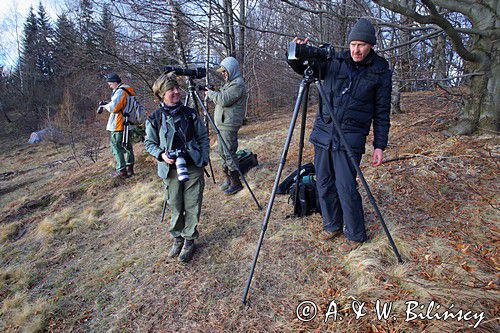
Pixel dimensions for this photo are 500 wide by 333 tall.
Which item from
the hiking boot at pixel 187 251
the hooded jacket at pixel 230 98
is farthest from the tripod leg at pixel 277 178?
the hooded jacket at pixel 230 98

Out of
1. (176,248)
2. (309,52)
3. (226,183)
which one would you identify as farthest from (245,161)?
(309,52)

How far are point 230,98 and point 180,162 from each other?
1.77 metres

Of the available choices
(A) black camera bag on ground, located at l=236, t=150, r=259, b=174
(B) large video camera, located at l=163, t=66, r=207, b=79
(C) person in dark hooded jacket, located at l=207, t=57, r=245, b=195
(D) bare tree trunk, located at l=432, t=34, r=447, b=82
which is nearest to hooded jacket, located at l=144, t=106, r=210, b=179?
(B) large video camera, located at l=163, t=66, r=207, b=79

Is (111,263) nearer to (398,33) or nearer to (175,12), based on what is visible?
(175,12)

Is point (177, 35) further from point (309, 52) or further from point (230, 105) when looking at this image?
point (309, 52)

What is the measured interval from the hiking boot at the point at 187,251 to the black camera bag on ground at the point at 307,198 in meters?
1.35

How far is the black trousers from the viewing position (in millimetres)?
2625

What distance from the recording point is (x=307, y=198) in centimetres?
358

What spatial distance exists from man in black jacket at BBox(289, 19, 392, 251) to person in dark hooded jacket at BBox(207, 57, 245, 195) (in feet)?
5.83

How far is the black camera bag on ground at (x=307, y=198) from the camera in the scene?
3.52 metres

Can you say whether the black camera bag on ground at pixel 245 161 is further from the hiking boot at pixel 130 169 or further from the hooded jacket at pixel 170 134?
the hiking boot at pixel 130 169

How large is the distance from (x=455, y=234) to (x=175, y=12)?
6.50m

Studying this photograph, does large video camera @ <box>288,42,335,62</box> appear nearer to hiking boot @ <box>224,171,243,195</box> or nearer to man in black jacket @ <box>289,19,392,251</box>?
man in black jacket @ <box>289,19,392,251</box>

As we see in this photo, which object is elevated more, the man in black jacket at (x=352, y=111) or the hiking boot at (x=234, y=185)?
the man in black jacket at (x=352, y=111)
